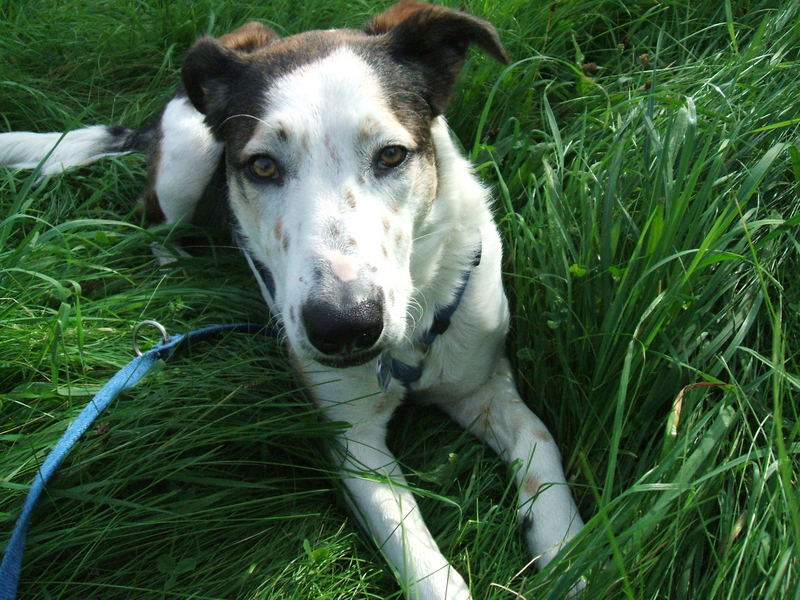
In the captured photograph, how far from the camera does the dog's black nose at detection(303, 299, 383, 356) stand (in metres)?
1.97

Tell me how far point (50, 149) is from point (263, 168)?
198 cm

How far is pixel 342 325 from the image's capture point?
77.8 inches

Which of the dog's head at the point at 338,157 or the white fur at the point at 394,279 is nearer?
the dog's head at the point at 338,157

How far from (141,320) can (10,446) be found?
0.70 metres

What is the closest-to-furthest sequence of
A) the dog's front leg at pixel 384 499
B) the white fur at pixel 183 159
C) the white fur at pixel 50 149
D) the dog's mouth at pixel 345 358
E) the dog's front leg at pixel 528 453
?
the dog's mouth at pixel 345 358 < the dog's front leg at pixel 384 499 < the dog's front leg at pixel 528 453 < the white fur at pixel 183 159 < the white fur at pixel 50 149

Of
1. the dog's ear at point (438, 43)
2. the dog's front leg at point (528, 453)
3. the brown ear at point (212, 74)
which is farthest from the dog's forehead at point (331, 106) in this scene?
the dog's front leg at point (528, 453)

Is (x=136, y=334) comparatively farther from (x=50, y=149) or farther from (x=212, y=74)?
(x=50, y=149)

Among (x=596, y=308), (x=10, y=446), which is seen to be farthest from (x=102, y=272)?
(x=596, y=308)

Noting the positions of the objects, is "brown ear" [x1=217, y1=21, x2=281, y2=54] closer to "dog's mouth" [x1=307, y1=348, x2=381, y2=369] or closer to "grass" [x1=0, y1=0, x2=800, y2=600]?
"grass" [x1=0, y1=0, x2=800, y2=600]

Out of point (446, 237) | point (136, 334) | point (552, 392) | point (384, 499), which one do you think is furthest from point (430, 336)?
point (136, 334)

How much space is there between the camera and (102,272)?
10.6 ft

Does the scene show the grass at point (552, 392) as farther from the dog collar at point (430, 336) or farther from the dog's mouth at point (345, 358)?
the dog's mouth at point (345, 358)

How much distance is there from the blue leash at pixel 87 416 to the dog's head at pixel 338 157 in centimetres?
28

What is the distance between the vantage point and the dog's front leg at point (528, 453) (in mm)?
2359
